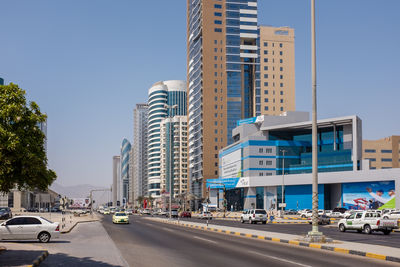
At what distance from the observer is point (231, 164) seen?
13438 centimetres

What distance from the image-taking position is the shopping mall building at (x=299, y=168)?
9262cm

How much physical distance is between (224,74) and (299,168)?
55661 millimetres

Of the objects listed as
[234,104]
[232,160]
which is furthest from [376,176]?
[234,104]

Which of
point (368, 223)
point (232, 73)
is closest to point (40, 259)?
point (368, 223)

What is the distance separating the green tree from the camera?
14977 millimetres

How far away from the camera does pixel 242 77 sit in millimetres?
162625

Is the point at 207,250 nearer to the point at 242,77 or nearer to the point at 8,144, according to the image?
the point at 8,144

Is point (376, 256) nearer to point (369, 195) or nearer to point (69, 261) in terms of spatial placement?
point (69, 261)

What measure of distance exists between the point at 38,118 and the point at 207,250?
9.67 meters

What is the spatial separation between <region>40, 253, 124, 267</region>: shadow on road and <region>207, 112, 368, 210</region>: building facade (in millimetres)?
89938

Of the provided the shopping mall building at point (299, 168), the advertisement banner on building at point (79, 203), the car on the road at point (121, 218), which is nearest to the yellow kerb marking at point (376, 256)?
the car on the road at point (121, 218)

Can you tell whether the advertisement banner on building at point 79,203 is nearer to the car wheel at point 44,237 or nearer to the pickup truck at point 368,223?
the pickup truck at point 368,223

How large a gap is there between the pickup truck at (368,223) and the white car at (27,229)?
23.3 metres

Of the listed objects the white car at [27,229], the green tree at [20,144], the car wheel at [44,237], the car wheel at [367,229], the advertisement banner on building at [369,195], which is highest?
the green tree at [20,144]
